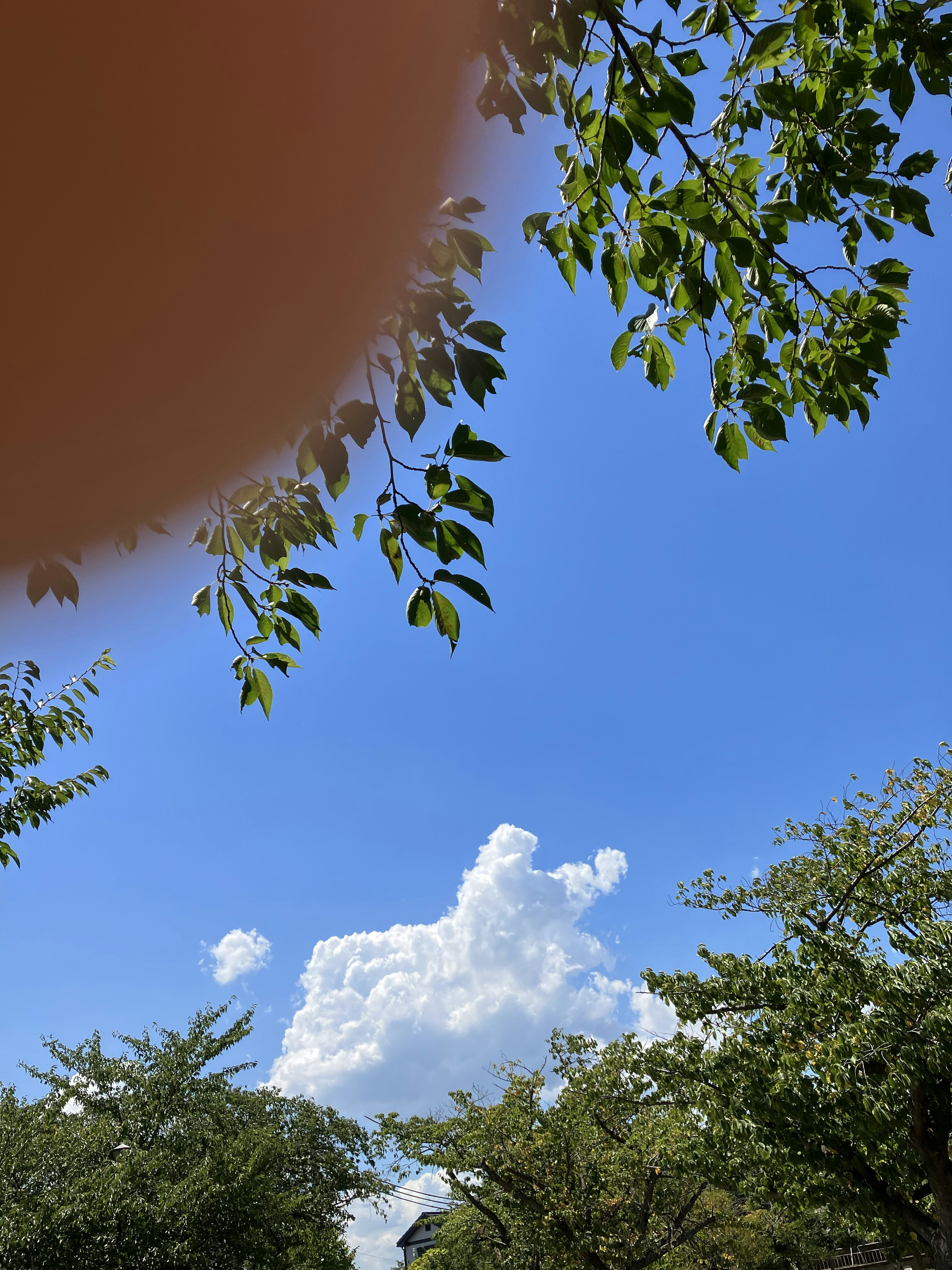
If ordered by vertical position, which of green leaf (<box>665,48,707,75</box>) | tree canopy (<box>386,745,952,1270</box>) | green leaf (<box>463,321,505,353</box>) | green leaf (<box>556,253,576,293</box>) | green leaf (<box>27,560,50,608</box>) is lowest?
tree canopy (<box>386,745,952,1270</box>)

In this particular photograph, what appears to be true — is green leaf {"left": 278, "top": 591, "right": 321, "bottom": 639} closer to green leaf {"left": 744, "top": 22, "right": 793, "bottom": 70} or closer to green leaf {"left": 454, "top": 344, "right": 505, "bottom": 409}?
green leaf {"left": 454, "top": 344, "right": 505, "bottom": 409}

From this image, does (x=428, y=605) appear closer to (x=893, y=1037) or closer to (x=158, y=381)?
(x=158, y=381)

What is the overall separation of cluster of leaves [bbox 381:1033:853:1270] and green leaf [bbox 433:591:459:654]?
11717 millimetres

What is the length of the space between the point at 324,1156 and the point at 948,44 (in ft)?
86.1

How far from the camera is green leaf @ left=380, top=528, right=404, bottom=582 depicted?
1.71 meters

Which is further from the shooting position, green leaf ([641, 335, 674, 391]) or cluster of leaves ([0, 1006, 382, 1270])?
cluster of leaves ([0, 1006, 382, 1270])

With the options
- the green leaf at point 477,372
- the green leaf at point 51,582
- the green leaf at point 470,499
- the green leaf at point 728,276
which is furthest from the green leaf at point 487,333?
the green leaf at point 51,582

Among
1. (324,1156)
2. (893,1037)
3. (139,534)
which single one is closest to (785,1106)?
(893,1037)

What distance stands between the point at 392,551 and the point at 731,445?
41.7 inches

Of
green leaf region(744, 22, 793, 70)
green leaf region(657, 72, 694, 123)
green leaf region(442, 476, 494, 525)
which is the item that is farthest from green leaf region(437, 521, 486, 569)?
green leaf region(744, 22, 793, 70)

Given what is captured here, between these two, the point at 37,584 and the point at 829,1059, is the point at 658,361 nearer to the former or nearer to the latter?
the point at 37,584

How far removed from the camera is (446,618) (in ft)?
4.95

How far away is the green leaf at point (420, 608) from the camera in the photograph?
150 cm

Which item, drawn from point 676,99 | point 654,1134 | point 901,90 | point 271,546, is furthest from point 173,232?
point 654,1134
